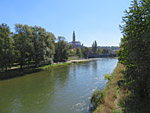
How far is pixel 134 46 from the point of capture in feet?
22.1

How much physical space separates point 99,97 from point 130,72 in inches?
142

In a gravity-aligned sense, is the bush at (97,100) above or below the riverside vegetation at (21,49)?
below

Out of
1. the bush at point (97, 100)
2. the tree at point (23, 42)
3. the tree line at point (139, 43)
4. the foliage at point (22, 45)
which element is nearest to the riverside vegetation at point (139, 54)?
the tree line at point (139, 43)

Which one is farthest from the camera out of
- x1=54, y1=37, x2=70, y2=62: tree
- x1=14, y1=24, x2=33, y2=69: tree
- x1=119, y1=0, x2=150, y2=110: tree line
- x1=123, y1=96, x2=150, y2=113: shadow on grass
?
x1=54, y1=37, x2=70, y2=62: tree

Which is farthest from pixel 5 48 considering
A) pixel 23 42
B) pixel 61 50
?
pixel 61 50

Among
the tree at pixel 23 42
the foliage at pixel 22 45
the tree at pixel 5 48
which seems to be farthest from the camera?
the tree at pixel 23 42

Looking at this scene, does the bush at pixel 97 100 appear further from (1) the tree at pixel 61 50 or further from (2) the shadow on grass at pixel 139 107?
(1) the tree at pixel 61 50

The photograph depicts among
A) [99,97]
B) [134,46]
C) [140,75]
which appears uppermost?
[134,46]

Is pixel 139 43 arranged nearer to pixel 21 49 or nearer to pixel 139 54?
pixel 139 54

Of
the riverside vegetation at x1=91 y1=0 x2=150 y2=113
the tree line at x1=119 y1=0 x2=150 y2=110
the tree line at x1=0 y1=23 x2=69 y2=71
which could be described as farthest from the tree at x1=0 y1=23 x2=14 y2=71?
the tree line at x1=119 y1=0 x2=150 y2=110

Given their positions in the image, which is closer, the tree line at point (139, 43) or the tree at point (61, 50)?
the tree line at point (139, 43)

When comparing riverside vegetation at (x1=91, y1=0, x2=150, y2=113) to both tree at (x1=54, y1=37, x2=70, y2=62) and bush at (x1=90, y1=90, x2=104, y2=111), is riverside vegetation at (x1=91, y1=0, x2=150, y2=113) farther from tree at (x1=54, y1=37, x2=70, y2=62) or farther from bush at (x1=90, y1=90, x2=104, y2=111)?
tree at (x1=54, y1=37, x2=70, y2=62)

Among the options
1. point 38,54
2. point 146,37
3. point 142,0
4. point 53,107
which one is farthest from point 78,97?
point 38,54

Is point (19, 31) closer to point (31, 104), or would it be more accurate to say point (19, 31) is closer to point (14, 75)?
point (14, 75)
